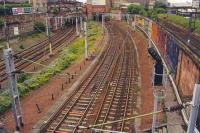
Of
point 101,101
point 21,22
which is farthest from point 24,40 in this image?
point 101,101

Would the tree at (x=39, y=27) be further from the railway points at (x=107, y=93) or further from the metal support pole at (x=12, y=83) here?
the metal support pole at (x=12, y=83)

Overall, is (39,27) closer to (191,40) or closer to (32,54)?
(32,54)

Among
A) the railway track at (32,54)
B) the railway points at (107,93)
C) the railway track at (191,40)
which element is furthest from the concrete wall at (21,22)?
the railway track at (191,40)

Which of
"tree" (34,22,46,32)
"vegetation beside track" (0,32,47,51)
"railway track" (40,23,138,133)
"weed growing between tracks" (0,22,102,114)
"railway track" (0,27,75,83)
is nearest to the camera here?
"railway track" (40,23,138,133)

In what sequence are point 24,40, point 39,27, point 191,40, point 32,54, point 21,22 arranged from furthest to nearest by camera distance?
point 39,27, point 21,22, point 24,40, point 32,54, point 191,40

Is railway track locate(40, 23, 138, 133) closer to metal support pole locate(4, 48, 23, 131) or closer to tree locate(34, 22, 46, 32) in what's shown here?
metal support pole locate(4, 48, 23, 131)

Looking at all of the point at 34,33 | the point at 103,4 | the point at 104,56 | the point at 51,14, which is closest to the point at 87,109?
the point at 104,56

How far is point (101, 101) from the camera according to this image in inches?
909

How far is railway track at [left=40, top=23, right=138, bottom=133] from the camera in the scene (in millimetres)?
18956

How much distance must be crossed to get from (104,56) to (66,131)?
25053mm

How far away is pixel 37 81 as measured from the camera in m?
28.3

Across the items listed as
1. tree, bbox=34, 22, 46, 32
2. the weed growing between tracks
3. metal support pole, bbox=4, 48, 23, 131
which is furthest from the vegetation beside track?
metal support pole, bbox=4, 48, 23, 131

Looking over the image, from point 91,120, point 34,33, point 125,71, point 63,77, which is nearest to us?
point 91,120

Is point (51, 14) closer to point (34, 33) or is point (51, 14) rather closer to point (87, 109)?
point (34, 33)
